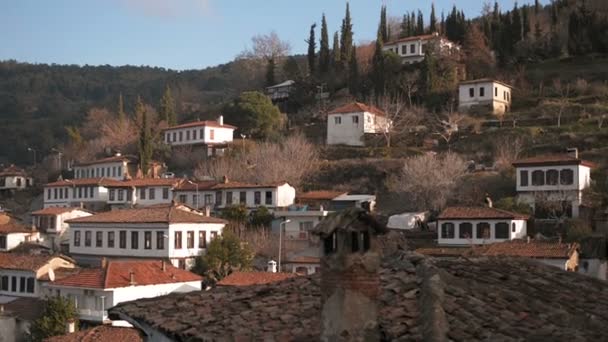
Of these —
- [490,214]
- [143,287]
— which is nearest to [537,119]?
[490,214]

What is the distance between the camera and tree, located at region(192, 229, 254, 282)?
1793 inches

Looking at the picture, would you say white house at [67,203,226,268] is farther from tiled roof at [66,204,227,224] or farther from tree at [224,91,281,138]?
tree at [224,91,281,138]

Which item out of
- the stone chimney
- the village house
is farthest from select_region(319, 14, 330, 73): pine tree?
the stone chimney

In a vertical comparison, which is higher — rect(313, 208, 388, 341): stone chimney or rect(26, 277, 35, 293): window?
rect(313, 208, 388, 341): stone chimney

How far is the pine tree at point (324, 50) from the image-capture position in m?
97.4

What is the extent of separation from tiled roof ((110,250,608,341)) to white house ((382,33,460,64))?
76008 millimetres

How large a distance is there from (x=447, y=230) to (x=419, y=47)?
4610 centimetres

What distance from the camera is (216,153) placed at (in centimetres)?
7869

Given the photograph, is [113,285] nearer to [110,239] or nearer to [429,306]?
[110,239]

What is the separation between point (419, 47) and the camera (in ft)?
295

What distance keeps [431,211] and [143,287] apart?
24.4 metres

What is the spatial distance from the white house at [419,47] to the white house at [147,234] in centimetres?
4310

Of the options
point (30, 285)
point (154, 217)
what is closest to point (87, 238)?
point (154, 217)

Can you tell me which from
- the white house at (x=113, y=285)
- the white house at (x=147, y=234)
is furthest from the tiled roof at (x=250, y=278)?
the white house at (x=147, y=234)
